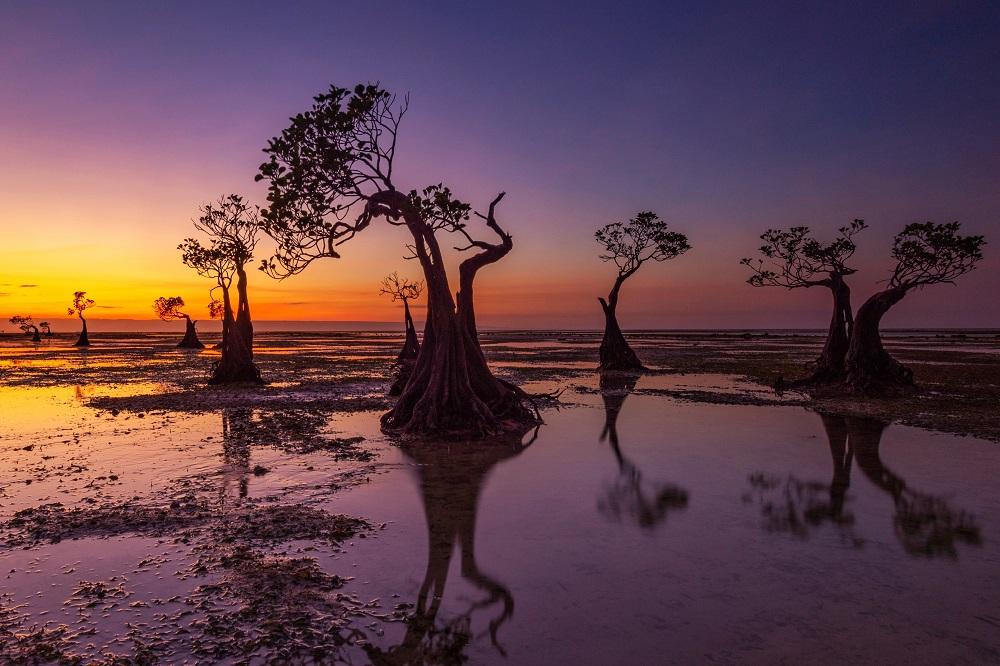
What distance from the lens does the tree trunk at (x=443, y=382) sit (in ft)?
52.3

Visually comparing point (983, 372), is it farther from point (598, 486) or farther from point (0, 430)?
point (0, 430)

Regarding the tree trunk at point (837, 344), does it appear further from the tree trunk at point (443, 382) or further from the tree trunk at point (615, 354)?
the tree trunk at point (443, 382)

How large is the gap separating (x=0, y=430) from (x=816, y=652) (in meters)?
21.3

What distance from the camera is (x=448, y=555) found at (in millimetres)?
7492

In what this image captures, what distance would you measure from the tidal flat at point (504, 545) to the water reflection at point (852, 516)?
0.06m

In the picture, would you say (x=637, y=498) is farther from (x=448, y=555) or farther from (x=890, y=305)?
(x=890, y=305)

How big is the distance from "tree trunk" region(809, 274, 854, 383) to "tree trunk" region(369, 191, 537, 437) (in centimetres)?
1538

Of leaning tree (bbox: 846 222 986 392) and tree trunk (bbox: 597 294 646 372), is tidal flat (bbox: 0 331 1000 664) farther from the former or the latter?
tree trunk (bbox: 597 294 646 372)

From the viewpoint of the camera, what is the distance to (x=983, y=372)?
108ft

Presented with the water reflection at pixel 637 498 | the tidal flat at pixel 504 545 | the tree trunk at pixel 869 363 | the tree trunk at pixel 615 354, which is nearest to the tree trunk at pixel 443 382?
the tidal flat at pixel 504 545

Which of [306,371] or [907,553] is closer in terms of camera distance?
[907,553]

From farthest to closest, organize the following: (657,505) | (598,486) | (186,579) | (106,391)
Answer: (106,391), (598,486), (657,505), (186,579)

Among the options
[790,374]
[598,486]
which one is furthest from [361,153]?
[790,374]

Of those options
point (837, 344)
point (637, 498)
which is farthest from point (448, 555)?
point (837, 344)
